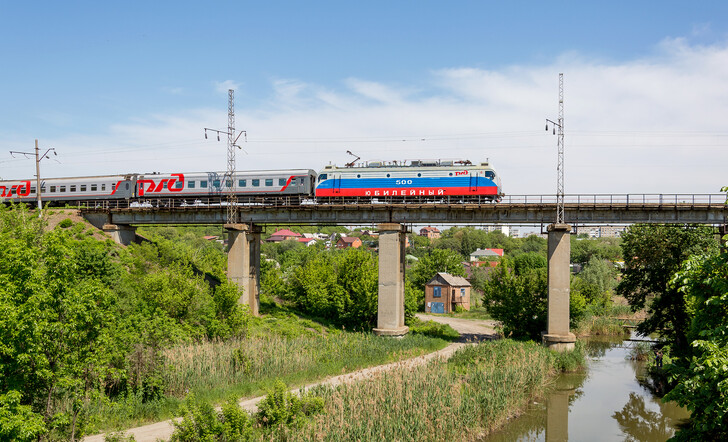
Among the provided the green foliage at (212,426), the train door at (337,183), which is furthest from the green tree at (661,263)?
the green foliage at (212,426)

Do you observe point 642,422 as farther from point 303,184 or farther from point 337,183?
point 303,184

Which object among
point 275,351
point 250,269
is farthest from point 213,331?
point 250,269

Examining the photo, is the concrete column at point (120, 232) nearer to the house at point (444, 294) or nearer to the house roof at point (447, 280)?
the house at point (444, 294)

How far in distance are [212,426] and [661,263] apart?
104ft

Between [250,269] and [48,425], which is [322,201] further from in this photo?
[48,425]

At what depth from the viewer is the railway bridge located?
37.6 metres

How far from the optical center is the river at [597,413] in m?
24.1

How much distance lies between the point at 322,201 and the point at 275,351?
70.4 feet

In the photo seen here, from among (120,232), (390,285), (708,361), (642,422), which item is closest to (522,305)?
(390,285)

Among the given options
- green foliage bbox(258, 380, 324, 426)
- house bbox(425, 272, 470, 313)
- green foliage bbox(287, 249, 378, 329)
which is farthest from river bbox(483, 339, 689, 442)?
house bbox(425, 272, 470, 313)

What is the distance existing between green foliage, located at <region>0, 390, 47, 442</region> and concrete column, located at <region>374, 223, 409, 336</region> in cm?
2844

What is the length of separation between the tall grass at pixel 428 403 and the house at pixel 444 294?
44.4 m

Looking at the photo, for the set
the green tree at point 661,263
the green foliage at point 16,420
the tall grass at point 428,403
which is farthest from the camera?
A: the green tree at point 661,263

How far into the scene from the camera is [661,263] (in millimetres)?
35688
